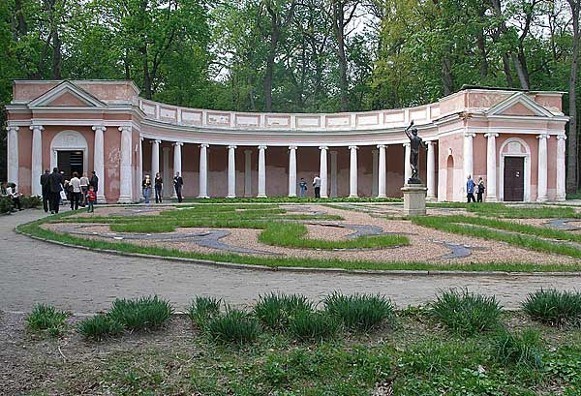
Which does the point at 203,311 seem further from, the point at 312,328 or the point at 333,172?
the point at 333,172

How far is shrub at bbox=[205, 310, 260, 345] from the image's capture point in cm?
602

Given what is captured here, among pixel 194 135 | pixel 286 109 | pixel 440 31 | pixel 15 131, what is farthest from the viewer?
pixel 286 109

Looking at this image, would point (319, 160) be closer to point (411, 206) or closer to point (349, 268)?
point (411, 206)

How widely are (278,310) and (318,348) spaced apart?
30.2 inches

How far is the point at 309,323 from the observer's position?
6145 millimetres

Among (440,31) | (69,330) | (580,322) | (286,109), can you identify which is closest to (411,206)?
(580,322)

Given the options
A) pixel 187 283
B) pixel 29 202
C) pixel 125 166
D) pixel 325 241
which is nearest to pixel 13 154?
pixel 125 166

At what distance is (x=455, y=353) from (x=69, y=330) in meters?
3.87

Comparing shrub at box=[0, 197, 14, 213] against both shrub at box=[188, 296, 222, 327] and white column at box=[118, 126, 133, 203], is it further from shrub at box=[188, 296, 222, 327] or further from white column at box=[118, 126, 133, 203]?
shrub at box=[188, 296, 222, 327]

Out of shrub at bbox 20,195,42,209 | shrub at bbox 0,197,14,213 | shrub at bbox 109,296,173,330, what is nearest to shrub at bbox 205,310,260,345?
shrub at bbox 109,296,173,330

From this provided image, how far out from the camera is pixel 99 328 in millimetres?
6105

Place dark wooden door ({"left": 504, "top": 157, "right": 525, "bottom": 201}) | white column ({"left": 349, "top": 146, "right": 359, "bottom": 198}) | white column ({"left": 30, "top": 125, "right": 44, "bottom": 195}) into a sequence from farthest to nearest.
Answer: white column ({"left": 349, "top": 146, "right": 359, "bottom": 198}) < dark wooden door ({"left": 504, "top": 157, "right": 525, "bottom": 201}) < white column ({"left": 30, "top": 125, "right": 44, "bottom": 195})

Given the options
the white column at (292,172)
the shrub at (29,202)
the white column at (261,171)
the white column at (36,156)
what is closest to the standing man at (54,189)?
the shrub at (29,202)

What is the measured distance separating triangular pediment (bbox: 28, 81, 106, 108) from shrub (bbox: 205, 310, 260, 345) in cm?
3304
